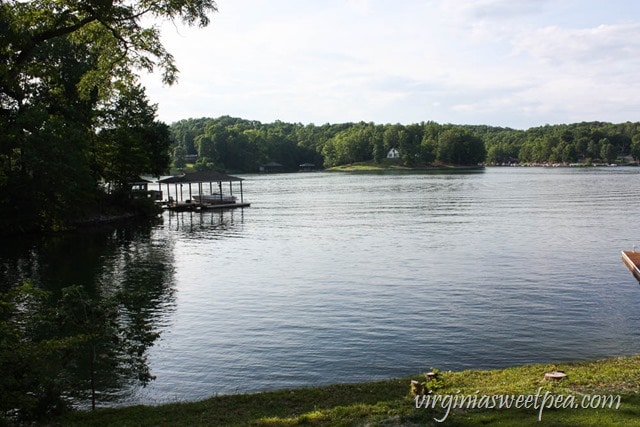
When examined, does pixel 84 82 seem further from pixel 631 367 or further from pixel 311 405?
pixel 631 367

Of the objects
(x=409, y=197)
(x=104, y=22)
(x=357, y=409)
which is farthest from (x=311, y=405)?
(x=409, y=197)

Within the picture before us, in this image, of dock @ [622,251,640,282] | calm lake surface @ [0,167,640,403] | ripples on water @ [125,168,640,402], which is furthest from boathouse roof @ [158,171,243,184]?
dock @ [622,251,640,282]

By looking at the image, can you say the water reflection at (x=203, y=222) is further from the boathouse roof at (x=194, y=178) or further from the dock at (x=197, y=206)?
the boathouse roof at (x=194, y=178)

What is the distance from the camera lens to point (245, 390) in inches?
548

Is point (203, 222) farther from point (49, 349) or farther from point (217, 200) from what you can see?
point (49, 349)

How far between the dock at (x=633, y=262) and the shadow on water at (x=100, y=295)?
20.1 metres

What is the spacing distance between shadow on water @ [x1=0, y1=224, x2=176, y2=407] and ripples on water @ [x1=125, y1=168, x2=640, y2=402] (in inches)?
42.2

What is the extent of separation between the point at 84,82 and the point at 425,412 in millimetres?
12023

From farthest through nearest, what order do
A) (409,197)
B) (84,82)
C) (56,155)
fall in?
1. (409,197)
2. (56,155)
3. (84,82)

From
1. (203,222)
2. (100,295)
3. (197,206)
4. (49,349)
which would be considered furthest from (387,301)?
(197,206)

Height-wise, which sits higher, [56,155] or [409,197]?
[56,155]

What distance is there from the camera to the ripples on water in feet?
51.7

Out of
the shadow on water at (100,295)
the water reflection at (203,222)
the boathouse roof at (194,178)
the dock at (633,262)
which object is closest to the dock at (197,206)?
the water reflection at (203,222)

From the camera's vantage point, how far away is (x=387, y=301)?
22625 mm
